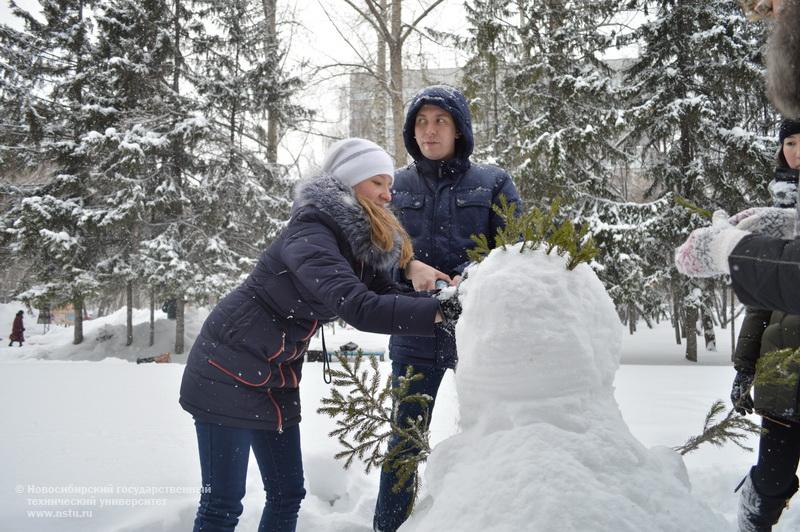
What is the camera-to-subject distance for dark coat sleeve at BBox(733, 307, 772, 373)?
8.16 ft

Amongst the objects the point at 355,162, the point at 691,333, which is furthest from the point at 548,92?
the point at 355,162

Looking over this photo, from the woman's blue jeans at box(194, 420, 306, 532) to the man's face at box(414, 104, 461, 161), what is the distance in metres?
1.46

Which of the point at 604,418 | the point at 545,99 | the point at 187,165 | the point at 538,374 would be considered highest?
the point at 545,99

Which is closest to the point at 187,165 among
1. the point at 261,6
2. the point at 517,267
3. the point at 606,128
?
the point at 261,6

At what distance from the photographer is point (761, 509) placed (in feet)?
7.68

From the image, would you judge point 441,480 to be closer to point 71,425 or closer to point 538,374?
point 538,374

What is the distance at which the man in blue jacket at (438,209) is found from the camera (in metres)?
2.43

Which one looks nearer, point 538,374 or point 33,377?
point 538,374

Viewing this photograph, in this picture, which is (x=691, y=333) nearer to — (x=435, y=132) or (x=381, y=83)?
(x=381, y=83)

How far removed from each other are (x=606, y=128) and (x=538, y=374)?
13233 millimetres

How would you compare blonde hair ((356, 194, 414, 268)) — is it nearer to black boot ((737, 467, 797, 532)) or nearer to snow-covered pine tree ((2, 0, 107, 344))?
black boot ((737, 467, 797, 532))

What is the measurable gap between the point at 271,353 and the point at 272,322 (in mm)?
120

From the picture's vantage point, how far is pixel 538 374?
1.13m

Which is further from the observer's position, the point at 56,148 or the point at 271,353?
the point at 56,148
